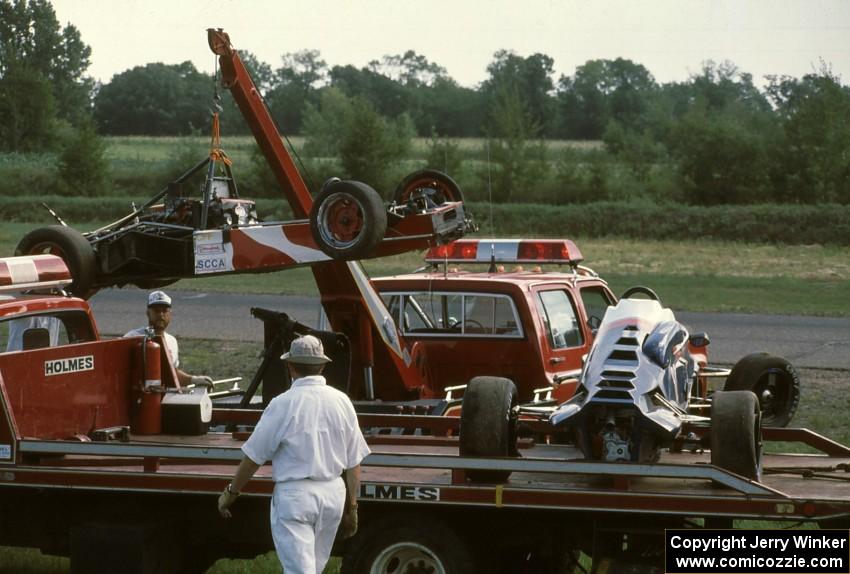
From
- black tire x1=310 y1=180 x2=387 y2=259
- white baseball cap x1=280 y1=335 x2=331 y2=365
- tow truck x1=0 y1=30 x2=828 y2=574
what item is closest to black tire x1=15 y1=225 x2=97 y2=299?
tow truck x1=0 y1=30 x2=828 y2=574

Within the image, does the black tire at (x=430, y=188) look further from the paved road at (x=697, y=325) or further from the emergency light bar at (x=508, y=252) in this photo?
the paved road at (x=697, y=325)

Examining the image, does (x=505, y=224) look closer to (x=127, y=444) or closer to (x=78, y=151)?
(x=78, y=151)

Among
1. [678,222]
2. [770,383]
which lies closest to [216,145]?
[770,383]

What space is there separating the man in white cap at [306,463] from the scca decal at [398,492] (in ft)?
1.43

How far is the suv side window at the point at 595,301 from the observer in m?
12.2

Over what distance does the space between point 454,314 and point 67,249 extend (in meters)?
3.24

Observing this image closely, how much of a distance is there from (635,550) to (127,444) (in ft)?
9.51

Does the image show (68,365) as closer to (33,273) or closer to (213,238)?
(33,273)

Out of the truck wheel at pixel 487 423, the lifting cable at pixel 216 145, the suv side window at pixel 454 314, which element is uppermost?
the lifting cable at pixel 216 145

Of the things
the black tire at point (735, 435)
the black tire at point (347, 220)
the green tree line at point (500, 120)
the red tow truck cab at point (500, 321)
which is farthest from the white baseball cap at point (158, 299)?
the green tree line at point (500, 120)

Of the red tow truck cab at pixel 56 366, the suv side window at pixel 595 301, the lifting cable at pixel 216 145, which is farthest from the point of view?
the suv side window at pixel 595 301

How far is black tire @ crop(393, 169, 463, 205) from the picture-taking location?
1094 cm

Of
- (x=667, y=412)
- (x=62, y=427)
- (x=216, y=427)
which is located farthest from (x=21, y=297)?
(x=667, y=412)

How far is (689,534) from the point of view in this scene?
23.6ft
